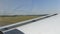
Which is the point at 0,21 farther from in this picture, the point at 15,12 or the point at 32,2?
the point at 32,2

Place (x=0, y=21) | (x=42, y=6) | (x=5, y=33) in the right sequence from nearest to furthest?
(x=5, y=33), (x=0, y=21), (x=42, y=6)

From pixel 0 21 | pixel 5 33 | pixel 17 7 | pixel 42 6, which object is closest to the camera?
pixel 5 33

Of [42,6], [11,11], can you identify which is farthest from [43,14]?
[11,11]

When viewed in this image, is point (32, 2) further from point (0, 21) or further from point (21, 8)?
point (0, 21)

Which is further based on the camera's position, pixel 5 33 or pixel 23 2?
pixel 23 2

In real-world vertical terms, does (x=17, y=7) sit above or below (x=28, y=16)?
above

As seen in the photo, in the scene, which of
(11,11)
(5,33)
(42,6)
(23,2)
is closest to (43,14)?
(42,6)

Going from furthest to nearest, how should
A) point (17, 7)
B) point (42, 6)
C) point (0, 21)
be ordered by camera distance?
point (42, 6) < point (17, 7) < point (0, 21)

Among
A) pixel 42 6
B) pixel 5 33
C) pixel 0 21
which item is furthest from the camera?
pixel 42 6

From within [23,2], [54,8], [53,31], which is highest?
[23,2]
